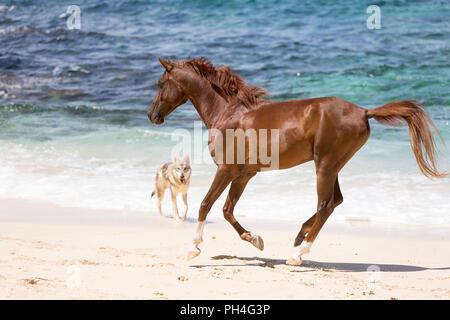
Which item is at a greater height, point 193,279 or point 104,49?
point 104,49

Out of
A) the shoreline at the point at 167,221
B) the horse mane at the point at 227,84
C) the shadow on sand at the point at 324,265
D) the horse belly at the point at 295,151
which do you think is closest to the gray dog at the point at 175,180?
the shoreline at the point at 167,221

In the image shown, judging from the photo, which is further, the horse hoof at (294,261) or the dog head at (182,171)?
the dog head at (182,171)

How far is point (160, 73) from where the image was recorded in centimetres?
2214

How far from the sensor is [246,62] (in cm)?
2192

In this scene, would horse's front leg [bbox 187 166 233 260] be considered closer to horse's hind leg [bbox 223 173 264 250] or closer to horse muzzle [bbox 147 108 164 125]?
horse's hind leg [bbox 223 173 264 250]

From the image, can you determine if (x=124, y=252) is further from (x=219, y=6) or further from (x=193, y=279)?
(x=219, y=6)

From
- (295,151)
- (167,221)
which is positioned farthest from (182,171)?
(295,151)

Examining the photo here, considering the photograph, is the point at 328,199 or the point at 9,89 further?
the point at 9,89

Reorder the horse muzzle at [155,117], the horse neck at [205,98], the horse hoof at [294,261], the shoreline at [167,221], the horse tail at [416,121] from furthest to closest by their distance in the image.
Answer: the shoreline at [167,221]
the horse muzzle at [155,117]
the horse neck at [205,98]
the horse hoof at [294,261]
the horse tail at [416,121]

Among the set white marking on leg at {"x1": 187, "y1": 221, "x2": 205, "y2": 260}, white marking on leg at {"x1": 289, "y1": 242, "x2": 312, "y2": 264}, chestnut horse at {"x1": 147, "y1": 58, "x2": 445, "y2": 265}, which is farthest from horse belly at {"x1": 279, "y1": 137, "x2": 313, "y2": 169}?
Answer: white marking on leg at {"x1": 187, "y1": 221, "x2": 205, "y2": 260}

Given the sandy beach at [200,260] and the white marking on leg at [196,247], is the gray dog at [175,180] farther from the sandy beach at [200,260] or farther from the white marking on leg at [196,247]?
the white marking on leg at [196,247]

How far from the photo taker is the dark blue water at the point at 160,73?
1135 centimetres
